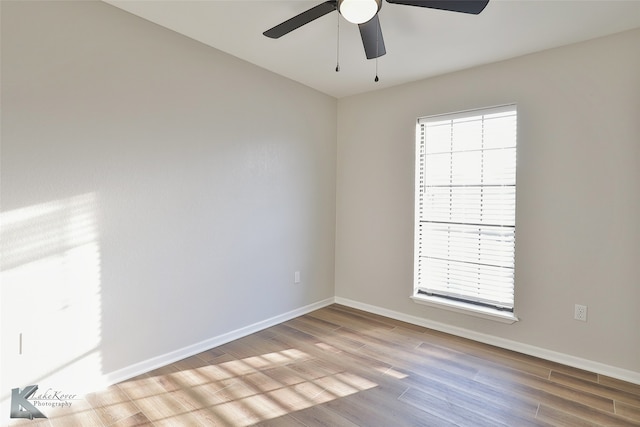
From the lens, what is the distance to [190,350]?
2639 millimetres

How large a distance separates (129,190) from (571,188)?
3.35 meters

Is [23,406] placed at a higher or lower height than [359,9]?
lower

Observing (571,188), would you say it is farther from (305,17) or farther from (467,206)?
(305,17)

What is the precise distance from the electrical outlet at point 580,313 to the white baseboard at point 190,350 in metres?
2.47

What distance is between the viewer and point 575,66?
251 centimetres

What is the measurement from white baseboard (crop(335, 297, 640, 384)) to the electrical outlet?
0.32 meters

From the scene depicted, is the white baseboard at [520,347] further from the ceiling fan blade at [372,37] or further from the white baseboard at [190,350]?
the ceiling fan blade at [372,37]

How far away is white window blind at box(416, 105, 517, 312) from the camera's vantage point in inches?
112

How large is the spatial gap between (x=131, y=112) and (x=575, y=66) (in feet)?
11.0

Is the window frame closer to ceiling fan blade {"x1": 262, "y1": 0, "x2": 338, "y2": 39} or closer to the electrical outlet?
the electrical outlet

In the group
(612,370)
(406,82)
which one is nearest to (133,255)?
(406,82)

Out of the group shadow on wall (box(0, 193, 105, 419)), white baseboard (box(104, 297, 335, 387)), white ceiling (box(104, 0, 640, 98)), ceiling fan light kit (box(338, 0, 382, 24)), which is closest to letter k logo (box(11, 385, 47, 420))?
shadow on wall (box(0, 193, 105, 419))

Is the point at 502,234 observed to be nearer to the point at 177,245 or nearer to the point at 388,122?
the point at 388,122

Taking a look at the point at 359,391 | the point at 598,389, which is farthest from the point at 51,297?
the point at 598,389
